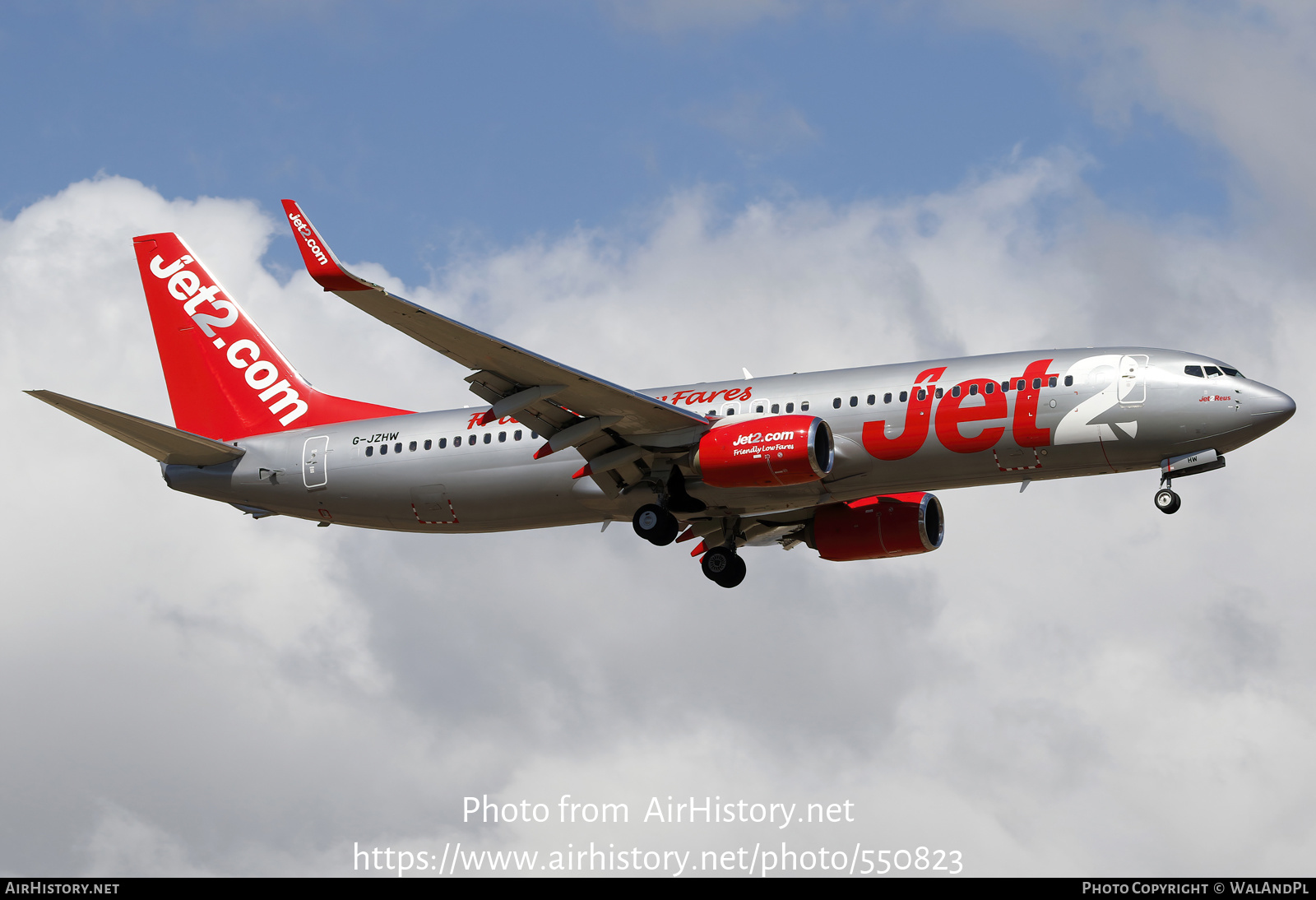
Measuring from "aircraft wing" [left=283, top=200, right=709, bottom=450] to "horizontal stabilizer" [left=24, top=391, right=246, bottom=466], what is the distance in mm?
9641

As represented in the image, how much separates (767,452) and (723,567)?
7.38m

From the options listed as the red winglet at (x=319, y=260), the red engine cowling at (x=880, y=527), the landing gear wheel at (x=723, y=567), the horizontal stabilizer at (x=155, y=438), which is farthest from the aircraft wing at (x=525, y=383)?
the horizontal stabilizer at (x=155, y=438)

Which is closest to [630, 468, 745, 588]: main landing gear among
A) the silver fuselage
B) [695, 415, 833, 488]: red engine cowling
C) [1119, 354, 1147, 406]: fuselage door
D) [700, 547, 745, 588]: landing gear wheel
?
the silver fuselage

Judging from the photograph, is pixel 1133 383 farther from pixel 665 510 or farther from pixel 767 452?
pixel 665 510

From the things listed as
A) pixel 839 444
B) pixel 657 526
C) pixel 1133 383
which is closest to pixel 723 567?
pixel 657 526

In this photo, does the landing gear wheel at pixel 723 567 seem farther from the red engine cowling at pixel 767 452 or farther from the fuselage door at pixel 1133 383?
the fuselage door at pixel 1133 383

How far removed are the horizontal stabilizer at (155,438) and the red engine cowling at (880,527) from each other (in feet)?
56.9

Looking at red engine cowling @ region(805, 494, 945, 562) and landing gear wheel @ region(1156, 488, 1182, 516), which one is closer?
landing gear wheel @ region(1156, 488, 1182, 516)

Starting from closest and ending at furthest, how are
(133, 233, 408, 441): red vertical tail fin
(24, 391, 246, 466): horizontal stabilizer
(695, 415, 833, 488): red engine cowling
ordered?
(695, 415, 833, 488): red engine cowling
(24, 391, 246, 466): horizontal stabilizer
(133, 233, 408, 441): red vertical tail fin

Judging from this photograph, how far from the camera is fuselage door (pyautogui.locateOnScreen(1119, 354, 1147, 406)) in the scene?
36.6 m

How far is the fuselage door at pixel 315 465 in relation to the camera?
43.3 m

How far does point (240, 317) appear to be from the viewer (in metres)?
48.8

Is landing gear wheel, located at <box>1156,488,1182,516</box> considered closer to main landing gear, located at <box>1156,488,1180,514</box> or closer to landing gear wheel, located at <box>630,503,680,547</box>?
main landing gear, located at <box>1156,488,1180,514</box>
